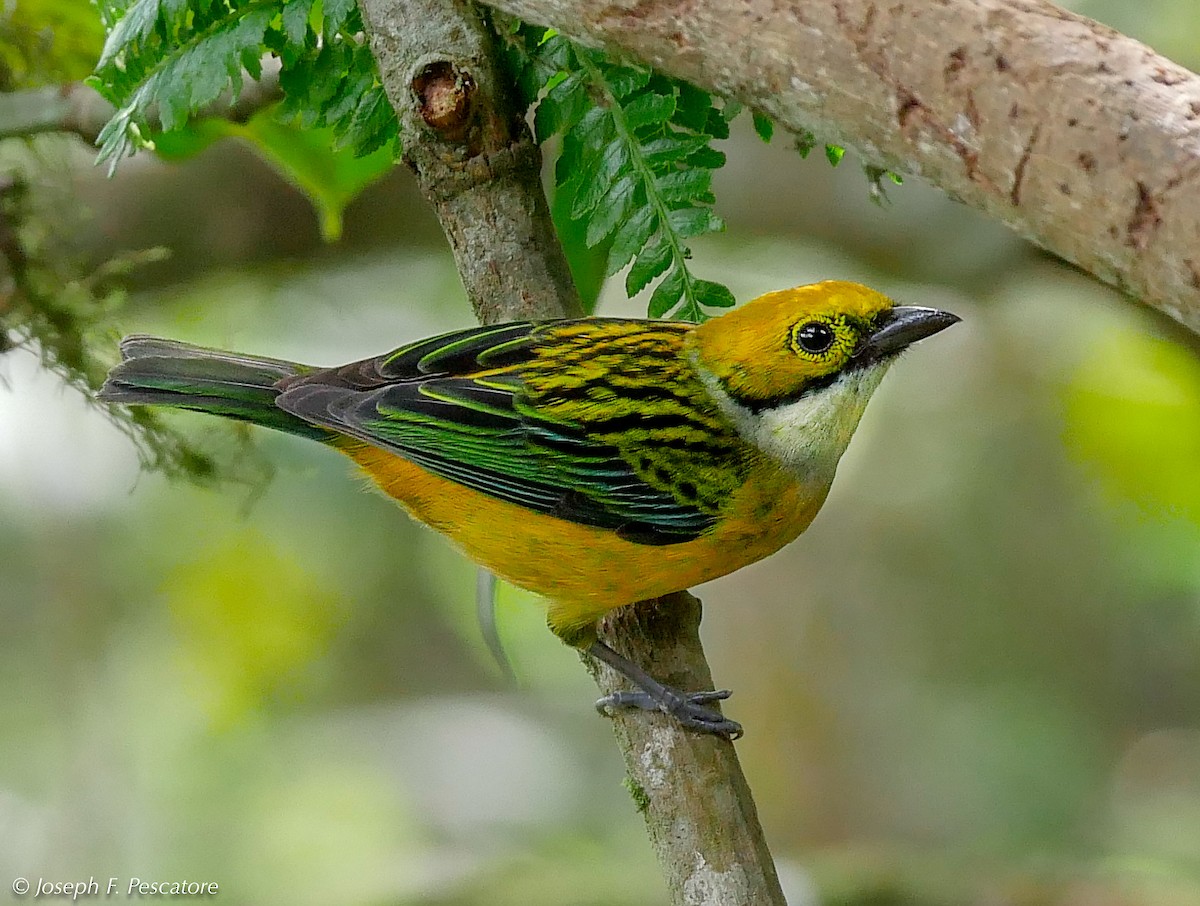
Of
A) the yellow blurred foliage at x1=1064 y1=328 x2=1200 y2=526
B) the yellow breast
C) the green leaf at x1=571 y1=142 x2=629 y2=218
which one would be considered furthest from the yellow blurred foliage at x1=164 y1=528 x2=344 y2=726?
the green leaf at x1=571 y1=142 x2=629 y2=218

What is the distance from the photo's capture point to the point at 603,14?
83.4 inches

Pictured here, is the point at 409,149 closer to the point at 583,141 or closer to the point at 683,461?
the point at 583,141

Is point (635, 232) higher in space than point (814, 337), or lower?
higher

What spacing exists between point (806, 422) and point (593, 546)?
58 cm

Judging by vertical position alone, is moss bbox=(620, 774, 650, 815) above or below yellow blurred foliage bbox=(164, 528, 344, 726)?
below

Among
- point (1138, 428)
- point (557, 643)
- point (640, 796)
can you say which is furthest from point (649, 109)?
point (557, 643)

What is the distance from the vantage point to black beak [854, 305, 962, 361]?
2744 mm

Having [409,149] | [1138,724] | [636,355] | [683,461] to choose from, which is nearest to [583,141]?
[409,149]

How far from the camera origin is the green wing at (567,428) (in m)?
2.85

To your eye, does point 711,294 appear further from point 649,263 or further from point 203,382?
point 203,382

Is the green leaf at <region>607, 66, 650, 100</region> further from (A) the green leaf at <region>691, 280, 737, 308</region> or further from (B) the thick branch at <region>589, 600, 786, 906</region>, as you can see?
(B) the thick branch at <region>589, 600, 786, 906</region>

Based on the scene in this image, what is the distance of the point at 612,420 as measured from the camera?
2895 millimetres

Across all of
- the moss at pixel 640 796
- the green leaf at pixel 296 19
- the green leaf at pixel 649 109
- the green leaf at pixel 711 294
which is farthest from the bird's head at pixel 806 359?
the green leaf at pixel 296 19

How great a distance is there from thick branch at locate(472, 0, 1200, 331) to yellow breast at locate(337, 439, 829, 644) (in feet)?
3.73
